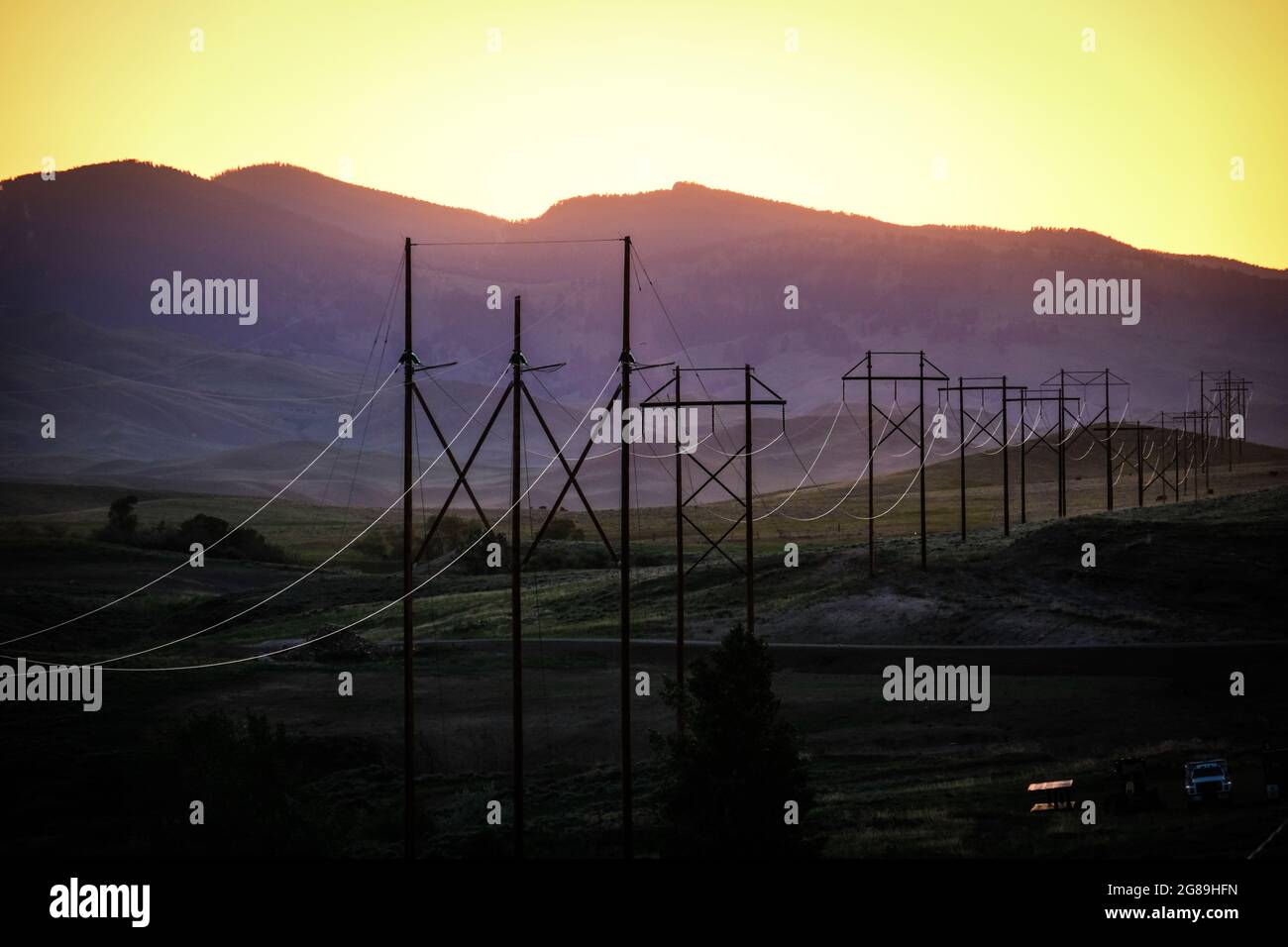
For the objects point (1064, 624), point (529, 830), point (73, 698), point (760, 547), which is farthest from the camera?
point (760, 547)

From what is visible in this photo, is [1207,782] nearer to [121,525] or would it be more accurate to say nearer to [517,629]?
[517,629]

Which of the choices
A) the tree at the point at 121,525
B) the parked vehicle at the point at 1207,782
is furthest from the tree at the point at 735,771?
the tree at the point at 121,525

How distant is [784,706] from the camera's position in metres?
49.5

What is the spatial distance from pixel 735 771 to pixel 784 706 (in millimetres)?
21638

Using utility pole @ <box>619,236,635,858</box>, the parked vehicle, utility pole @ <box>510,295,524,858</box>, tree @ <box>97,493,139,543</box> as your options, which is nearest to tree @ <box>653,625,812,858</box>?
utility pole @ <box>619,236,635,858</box>

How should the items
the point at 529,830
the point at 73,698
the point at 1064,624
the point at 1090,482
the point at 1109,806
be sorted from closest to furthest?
the point at 1109,806, the point at 529,830, the point at 73,698, the point at 1064,624, the point at 1090,482

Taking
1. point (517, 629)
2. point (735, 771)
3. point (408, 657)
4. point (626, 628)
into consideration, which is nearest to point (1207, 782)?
point (735, 771)

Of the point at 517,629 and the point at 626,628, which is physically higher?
the point at 517,629

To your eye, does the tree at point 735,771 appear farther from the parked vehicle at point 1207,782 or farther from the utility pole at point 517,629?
the parked vehicle at point 1207,782

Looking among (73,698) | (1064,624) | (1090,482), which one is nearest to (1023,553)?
(1064,624)

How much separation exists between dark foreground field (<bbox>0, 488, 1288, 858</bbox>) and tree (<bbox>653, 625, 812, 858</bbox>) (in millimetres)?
1234

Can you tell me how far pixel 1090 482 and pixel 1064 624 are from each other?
3837 inches

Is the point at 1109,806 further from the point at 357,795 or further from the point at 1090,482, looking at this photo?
the point at 1090,482
